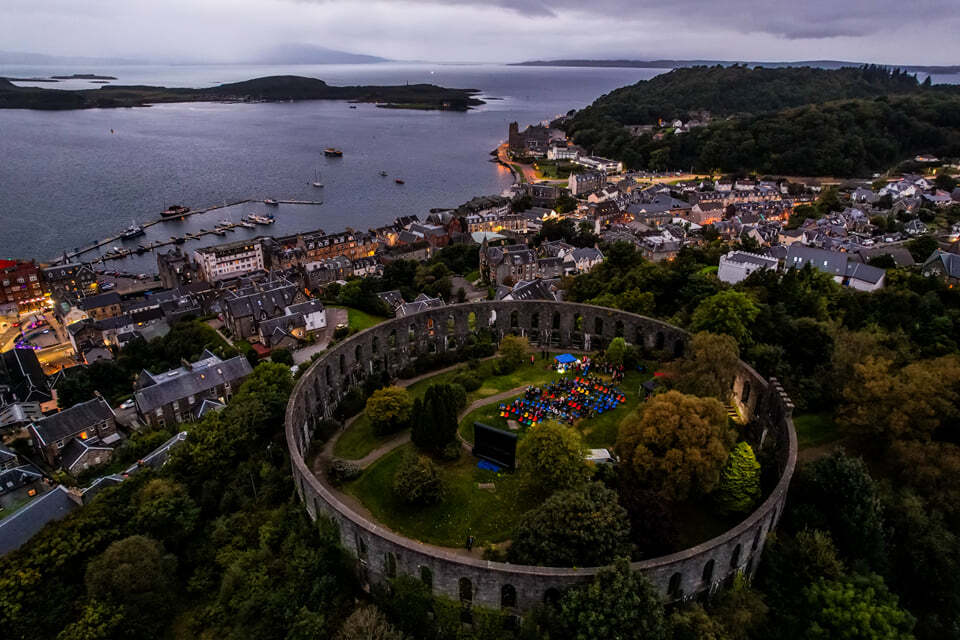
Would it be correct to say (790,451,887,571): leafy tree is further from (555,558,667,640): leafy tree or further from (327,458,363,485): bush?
(327,458,363,485): bush

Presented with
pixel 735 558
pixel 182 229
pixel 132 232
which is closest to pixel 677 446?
pixel 735 558

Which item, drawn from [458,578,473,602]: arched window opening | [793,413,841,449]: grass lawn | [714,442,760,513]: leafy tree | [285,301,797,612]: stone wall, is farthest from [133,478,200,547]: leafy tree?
[793,413,841,449]: grass lawn

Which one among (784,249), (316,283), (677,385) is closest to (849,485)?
(677,385)

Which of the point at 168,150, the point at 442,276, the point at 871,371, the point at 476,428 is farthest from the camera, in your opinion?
the point at 168,150

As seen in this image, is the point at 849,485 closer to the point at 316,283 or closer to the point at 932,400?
the point at 932,400

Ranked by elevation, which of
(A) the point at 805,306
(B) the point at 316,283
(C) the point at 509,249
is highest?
(A) the point at 805,306

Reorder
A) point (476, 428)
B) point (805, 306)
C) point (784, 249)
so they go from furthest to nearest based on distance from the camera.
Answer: point (784, 249) < point (805, 306) < point (476, 428)

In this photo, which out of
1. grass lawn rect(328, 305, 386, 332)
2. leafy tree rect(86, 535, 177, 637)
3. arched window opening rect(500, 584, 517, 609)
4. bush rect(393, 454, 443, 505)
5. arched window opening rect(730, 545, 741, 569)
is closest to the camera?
arched window opening rect(500, 584, 517, 609)
